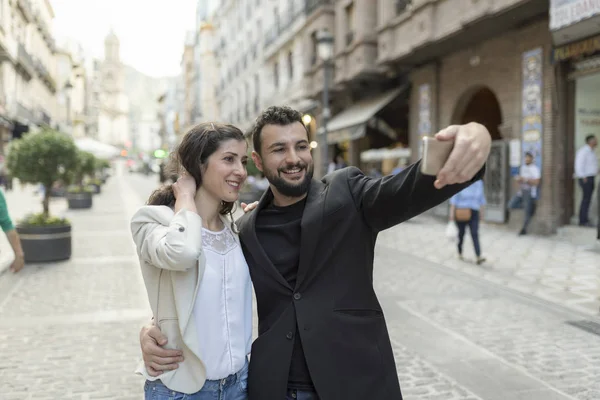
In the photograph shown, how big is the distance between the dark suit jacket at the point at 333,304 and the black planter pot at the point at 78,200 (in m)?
21.7

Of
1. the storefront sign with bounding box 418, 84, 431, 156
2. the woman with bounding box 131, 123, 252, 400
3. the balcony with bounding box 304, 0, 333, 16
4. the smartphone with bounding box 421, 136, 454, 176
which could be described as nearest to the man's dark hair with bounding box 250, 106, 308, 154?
the woman with bounding box 131, 123, 252, 400

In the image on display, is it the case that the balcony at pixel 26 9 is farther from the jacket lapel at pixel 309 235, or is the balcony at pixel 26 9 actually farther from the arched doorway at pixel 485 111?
the jacket lapel at pixel 309 235

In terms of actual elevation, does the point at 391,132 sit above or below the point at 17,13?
below

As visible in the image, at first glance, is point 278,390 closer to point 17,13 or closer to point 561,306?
point 561,306

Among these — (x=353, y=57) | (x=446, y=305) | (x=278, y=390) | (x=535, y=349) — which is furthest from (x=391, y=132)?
(x=278, y=390)

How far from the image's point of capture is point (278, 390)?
197 centimetres

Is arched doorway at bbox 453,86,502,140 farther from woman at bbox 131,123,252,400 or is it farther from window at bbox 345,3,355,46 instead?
woman at bbox 131,123,252,400

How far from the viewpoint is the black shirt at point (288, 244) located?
201cm

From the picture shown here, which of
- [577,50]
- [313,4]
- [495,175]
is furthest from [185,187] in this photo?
[313,4]

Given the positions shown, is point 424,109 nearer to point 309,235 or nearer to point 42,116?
point 309,235

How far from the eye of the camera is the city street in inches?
169

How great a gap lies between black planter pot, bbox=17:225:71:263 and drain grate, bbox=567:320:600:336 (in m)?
7.82

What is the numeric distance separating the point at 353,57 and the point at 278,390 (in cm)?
1882

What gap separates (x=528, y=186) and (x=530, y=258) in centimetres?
349
